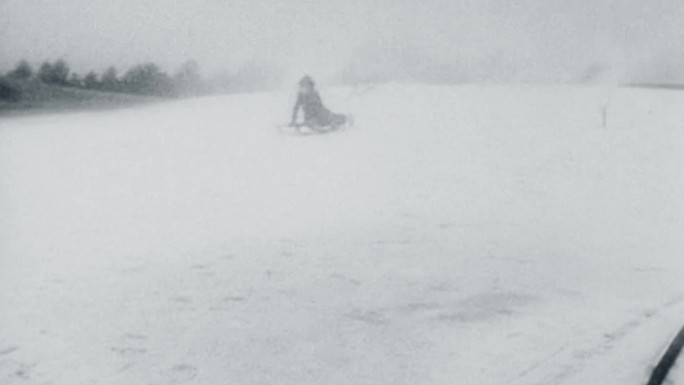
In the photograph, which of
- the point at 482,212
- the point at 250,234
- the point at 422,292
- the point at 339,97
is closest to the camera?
the point at 422,292

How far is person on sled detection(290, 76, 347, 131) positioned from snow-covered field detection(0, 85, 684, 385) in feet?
2.26

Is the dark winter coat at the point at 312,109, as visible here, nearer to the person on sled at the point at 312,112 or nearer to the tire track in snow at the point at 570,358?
the person on sled at the point at 312,112

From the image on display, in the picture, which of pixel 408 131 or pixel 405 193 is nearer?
pixel 405 193

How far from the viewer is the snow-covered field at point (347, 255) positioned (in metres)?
5.48

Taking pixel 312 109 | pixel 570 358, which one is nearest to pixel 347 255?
pixel 570 358

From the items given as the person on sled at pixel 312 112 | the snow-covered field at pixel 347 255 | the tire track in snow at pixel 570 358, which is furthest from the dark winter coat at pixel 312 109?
the tire track in snow at pixel 570 358

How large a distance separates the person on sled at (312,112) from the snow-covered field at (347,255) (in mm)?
689

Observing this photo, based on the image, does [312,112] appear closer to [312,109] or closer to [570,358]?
[312,109]

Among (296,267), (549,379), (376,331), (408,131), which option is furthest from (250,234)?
(408,131)

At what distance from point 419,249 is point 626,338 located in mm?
3207

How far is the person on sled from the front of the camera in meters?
17.1

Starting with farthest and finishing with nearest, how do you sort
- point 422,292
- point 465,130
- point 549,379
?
point 465,130 → point 422,292 → point 549,379

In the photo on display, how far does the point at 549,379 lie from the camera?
16.4 feet

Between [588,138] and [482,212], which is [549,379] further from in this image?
[588,138]
